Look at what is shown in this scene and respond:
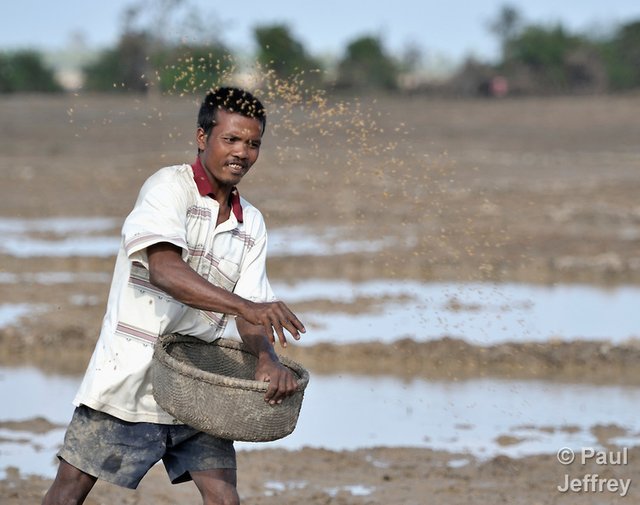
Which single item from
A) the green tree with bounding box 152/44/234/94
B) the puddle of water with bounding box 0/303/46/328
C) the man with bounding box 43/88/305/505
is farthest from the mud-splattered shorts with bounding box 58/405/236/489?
the puddle of water with bounding box 0/303/46/328

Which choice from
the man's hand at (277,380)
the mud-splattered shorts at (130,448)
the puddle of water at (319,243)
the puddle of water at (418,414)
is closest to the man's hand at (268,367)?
the man's hand at (277,380)

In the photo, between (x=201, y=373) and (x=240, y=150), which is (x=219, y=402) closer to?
(x=201, y=373)

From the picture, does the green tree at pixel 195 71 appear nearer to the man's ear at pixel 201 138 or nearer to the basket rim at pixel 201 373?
the man's ear at pixel 201 138

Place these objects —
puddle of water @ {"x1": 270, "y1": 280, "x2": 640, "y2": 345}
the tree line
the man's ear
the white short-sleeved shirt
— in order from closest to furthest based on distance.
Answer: the white short-sleeved shirt, the man's ear, puddle of water @ {"x1": 270, "y1": 280, "x2": 640, "y2": 345}, the tree line

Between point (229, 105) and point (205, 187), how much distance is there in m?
0.26

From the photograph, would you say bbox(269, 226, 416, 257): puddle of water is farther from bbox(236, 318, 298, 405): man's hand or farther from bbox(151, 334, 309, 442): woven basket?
bbox(151, 334, 309, 442): woven basket

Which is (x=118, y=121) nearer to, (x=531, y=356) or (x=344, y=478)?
(x=531, y=356)

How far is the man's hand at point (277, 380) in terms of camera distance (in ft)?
Answer: 11.3

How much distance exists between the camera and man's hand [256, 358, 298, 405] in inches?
136

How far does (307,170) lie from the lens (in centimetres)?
2097

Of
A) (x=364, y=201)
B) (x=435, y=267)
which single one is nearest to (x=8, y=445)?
(x=435, y=267)

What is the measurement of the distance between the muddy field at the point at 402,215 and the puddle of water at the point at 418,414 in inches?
8.9

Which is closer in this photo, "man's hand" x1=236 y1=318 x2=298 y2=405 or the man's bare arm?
the man's bare arm

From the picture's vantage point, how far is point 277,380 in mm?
3475
